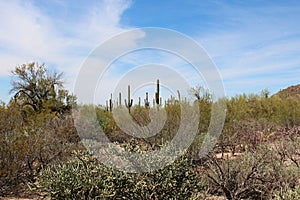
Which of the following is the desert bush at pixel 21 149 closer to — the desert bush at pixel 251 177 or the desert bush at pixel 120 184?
the desert bush at pixel 120 184

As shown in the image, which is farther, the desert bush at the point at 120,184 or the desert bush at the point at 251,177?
the desert bush at the point at 251,177

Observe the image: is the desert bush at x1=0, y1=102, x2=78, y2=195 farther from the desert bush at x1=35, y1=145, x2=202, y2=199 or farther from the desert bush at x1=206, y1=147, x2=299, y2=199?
the desert bush at x1=206, y1=147, x2=299, y2=199

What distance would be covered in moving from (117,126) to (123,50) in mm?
8771

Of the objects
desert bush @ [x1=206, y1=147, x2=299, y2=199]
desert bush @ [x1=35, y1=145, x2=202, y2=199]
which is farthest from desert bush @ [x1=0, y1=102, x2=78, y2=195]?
desert bush @ [x1=206, y1=147, x2=299, y2=199]

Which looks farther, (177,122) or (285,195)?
(177,122)

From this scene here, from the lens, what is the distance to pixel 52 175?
6.57m

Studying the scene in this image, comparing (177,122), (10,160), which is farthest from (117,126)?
(10,160)

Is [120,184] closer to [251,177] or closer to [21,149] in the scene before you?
[251,177]

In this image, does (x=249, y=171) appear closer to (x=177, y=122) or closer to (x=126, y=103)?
(x=177, y=122)

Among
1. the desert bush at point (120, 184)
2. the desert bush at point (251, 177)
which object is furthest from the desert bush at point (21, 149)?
the desert bush at point (251, 177)

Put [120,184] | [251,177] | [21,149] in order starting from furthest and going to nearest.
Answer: [21,149]
[251,177]
[120,184]

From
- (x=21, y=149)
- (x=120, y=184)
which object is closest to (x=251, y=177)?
(x=120, y=184)

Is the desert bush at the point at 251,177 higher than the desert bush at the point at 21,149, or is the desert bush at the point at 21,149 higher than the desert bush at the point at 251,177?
the desert bush at the point at 21,149

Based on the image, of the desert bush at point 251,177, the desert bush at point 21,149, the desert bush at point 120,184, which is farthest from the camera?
the desert bush at point 21,149
